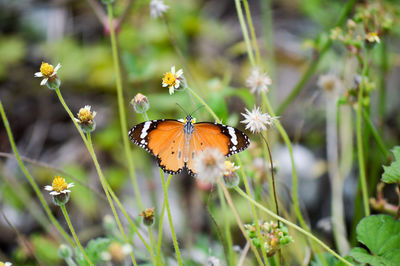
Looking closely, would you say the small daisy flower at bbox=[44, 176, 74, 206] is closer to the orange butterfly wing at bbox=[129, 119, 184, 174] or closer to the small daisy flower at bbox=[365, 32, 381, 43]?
the orange butterfly wing at bbox=[129, 119, 184, 174]

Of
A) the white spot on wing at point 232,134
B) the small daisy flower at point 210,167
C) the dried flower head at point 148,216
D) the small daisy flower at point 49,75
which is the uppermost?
the small daisy flower at point 49,75

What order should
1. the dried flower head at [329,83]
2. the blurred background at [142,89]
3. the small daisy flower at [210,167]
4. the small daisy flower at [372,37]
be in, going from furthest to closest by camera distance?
the blurred background at [142,89], the dried flower head at [329,83], the small daisy flower at [372,37], the small daisy flower at [210,167]

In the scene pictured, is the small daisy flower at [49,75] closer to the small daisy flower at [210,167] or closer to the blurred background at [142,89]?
the small daisy flower at [210,167]

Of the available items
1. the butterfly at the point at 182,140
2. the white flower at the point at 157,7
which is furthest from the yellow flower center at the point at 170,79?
the white flower at the point at 157,7

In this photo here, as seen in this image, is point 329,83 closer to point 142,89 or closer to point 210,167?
point 210,167

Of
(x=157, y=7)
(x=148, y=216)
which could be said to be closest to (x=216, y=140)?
(x=148, y=216)

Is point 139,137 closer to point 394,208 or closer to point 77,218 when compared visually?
point 394,208
